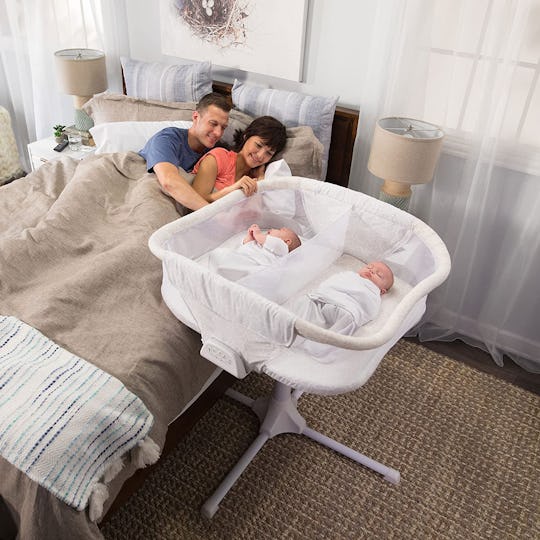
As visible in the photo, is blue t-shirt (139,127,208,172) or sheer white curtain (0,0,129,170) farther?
sheer white curtain (0,0,129,170)

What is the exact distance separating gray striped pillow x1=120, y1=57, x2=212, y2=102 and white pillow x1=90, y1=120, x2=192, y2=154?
0.24 metres

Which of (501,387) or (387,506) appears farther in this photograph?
(501,387)

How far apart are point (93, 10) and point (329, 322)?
8.04 feet

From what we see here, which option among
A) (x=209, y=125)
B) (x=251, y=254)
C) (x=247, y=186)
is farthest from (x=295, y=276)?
(x=209, y=125)

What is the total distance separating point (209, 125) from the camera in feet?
6.95

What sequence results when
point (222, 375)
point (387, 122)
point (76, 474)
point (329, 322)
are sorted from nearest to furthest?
point (76, 474)
point (329, 322)
point (222, 375)
point (387, 122)

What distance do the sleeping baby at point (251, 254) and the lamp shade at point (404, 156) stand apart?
549 mm

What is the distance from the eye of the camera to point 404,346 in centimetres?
236

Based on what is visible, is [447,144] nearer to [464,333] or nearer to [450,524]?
[464,333]

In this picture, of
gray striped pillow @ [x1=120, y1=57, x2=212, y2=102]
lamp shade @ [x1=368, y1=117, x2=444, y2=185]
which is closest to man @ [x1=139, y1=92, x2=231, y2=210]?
gray striped pillow @ [x1=120, y1=57, x2=212, y2=102]

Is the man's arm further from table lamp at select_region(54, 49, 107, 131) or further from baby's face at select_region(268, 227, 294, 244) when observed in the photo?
table lamp at select_region(54, 49, 107, 131)

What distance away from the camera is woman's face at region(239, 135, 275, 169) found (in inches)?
82.6

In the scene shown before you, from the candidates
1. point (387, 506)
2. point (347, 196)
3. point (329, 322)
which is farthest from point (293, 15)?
point (387, 506)

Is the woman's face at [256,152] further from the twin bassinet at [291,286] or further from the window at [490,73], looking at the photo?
the window at [490,73]
